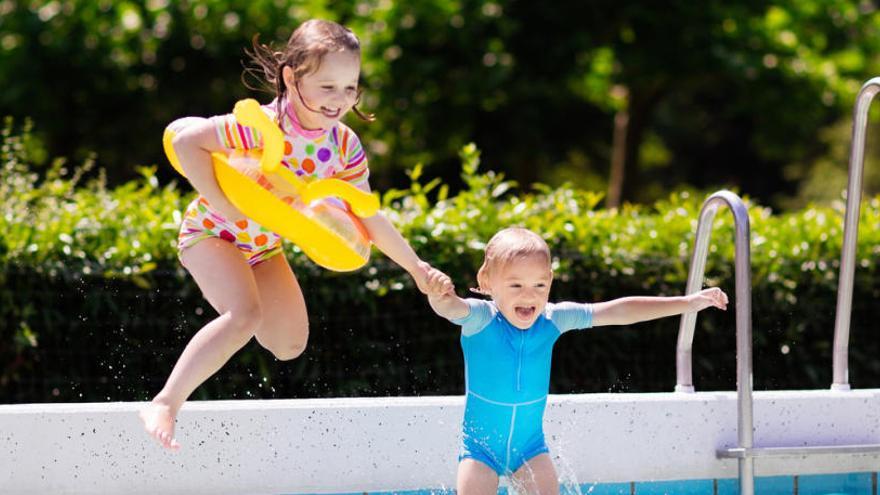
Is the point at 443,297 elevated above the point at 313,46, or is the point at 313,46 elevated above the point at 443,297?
the point at 313,46

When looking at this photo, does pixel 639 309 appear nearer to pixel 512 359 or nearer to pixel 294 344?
pixel 512 359

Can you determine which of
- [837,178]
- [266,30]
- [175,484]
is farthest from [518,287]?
[837,178]

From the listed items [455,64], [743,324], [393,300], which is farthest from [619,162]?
[743,324]

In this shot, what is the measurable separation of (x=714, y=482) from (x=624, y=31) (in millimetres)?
9914

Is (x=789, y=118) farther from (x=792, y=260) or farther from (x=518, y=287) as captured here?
(x=518, y=287)

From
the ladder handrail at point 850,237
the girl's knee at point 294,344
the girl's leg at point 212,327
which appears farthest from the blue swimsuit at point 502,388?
the ladder handrail at point 850,237

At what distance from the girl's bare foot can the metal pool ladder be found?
198 cm

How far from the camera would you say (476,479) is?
386 centimetres

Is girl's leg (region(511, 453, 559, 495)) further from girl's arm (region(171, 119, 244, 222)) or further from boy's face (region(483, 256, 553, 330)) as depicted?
girl's arm (region(171, 119, 244, 222))

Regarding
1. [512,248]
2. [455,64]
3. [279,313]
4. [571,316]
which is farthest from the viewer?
[455,64]

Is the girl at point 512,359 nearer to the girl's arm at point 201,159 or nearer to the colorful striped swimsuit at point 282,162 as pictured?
the colorful striped swimsuit at point 282,162

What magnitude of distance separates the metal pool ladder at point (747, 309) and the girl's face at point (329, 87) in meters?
1.49

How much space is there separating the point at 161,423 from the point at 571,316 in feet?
4.26

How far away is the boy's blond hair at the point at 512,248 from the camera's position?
3786 mm
